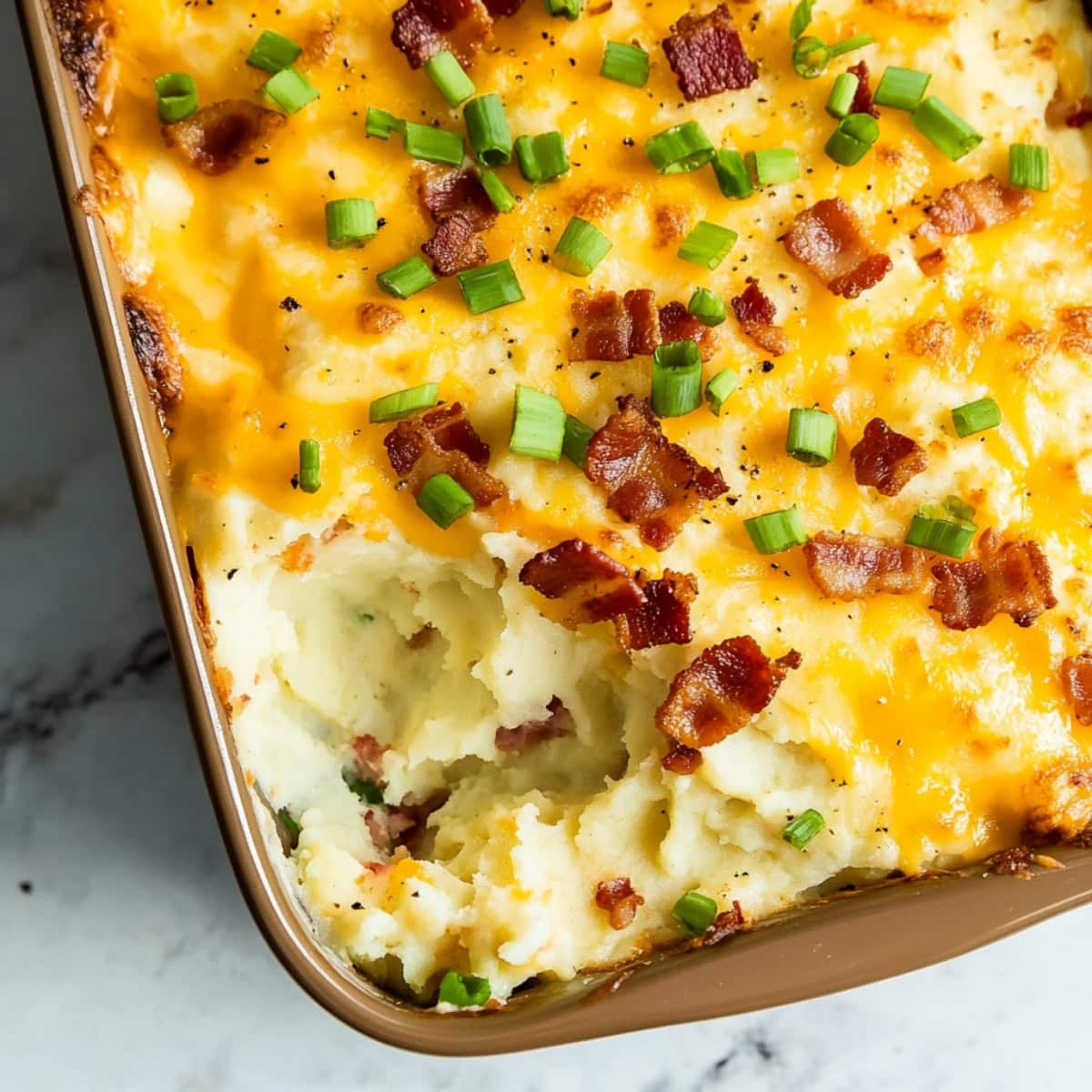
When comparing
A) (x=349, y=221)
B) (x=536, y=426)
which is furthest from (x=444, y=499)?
(x=349, y=221)

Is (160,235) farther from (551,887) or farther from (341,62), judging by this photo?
(551,887)

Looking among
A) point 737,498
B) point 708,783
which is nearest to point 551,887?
point 708,783

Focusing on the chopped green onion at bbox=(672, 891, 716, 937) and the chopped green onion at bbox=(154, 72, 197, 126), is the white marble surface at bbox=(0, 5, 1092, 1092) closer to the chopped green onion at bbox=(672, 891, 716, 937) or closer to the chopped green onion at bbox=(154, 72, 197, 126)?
the chopped green onion at bbox=(154, 72, 197, 126)

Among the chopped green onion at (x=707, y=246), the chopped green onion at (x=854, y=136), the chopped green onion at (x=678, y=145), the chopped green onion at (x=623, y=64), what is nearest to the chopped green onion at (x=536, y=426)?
the chopped green onion at (x=707, y=246)

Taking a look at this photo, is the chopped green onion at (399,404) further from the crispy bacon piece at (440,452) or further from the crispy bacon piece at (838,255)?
the crispy bacon piece at (838,255)

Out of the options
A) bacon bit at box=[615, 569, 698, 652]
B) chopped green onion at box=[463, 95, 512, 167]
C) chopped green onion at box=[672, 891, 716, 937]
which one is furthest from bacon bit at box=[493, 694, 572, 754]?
chopped green onion at box=[463, 95, 512, 167]

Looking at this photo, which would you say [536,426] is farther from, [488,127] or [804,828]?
[804,828]
